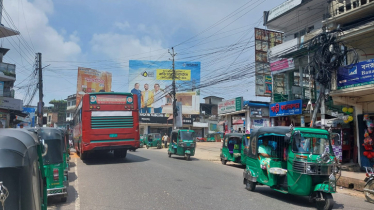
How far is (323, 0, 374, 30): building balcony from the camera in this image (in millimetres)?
15367

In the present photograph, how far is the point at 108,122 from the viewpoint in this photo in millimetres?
15789

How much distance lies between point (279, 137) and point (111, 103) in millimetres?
9569

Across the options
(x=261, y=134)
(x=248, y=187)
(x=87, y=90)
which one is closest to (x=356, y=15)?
(x=261, y=134)

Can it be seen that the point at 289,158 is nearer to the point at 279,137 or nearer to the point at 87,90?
the point at 279,137

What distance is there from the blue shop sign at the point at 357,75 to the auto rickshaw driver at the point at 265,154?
23.9 feet

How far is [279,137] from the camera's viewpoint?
9.21m

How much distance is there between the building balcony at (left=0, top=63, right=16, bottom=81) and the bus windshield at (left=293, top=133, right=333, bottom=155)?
93.1 feet

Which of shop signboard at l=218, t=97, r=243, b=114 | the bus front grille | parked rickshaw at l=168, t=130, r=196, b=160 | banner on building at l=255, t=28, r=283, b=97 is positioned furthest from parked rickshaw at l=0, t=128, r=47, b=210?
shop signboard at l=218, t=97, r=243, b=114

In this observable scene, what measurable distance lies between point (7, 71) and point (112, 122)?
1937 centimetres

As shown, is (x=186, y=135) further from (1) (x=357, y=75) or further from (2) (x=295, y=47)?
(1) (x=357, y=75)

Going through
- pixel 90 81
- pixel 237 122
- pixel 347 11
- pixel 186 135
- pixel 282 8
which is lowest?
pixel 186 135

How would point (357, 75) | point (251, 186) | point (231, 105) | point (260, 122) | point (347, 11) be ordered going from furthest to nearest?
point (231, 105) < point (260, 122) < point (347, 11) < point (357, 75) < point (251, 186)

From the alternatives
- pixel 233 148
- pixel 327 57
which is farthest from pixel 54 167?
pixel 327 57

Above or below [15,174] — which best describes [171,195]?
below
